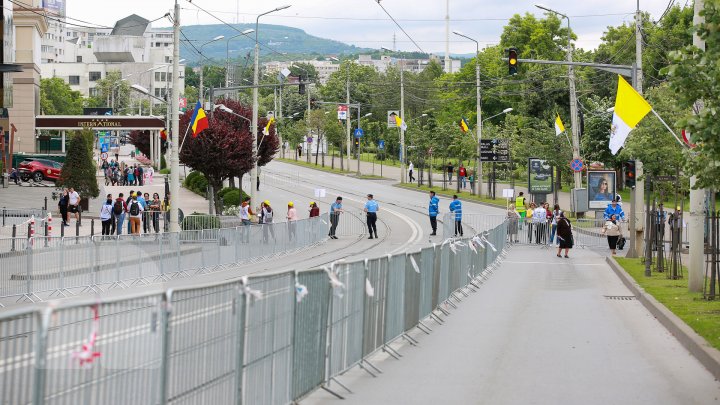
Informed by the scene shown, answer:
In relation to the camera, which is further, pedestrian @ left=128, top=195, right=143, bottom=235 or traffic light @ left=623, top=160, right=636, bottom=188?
pedestrian @ left=128, top=195, right=143, bottom=235

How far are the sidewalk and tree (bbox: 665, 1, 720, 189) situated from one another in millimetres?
2656

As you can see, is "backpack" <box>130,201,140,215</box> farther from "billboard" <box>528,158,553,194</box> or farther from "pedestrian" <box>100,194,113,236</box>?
"billboard" <box>528,158,553,194</box>

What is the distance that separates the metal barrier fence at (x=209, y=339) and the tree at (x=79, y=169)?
127 feet

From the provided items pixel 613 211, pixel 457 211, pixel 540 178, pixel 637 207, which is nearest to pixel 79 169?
pixel 457 211

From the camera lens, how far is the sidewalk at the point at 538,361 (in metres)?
12.4

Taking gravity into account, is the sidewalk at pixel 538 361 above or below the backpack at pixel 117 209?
below

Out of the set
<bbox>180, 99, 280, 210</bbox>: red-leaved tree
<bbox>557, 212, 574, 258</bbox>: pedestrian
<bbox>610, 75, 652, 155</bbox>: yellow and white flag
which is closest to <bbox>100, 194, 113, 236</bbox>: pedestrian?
<bbox>180, 99, 280, 210</bbox>: red-leaved tree

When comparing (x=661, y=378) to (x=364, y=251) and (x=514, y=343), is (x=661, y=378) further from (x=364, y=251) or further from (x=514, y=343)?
(x=364, y=251)

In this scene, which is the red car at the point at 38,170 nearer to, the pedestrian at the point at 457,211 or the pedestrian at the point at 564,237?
the pedestrian at the point at 457,211

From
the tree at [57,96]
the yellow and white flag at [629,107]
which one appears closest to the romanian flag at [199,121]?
the yellow and white flag at [629,107]

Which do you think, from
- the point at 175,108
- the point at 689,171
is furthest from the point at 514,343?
the point at 175,108

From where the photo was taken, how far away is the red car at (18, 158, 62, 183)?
236 feet

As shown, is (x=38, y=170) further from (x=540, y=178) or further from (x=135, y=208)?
(x=135, y=208)

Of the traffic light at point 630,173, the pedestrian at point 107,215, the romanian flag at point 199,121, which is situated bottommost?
the pedestrian at point 107,215
